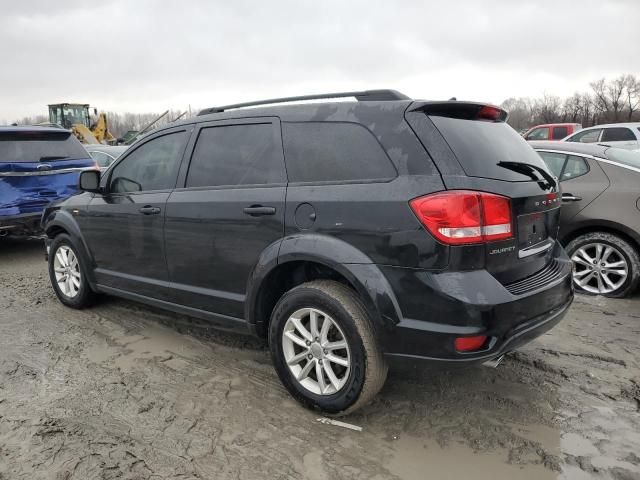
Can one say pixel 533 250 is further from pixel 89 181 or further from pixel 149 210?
pixel 89 181

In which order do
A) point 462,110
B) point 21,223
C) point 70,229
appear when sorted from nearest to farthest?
point 462,110, point 70,229, point 21,223

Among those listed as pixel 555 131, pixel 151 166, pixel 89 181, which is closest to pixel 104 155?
pixel 89 181

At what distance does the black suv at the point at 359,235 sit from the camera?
2.44 m

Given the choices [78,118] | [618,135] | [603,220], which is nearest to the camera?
[603,220]

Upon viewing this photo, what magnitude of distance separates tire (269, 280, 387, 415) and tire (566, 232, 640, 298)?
3.11m

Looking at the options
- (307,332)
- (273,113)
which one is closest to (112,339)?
(307,332)

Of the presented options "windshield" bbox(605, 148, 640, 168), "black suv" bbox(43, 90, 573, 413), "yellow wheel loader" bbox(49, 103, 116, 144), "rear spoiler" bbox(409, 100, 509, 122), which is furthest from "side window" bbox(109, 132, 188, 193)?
"yellow wheel loader" bbox(49, 103, 116, 144)

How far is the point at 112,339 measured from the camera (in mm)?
4090

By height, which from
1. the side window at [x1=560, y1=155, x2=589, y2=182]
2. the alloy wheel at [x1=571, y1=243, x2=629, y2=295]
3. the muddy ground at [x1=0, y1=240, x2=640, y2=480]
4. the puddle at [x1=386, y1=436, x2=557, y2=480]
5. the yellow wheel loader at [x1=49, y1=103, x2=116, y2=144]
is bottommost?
the puddle at [x1=386, y1=436, x2=557, y2=480]

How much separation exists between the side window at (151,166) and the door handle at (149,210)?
6.6 inches

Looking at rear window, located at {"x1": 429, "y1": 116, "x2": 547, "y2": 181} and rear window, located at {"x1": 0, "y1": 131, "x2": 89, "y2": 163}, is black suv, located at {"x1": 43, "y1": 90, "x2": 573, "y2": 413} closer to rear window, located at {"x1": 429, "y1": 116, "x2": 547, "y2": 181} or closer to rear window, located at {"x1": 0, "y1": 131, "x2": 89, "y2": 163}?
rear window, located at {"x1": 429, "y1": 116, "x2": 547, "y2": 181}

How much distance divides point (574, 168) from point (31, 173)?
6.72m

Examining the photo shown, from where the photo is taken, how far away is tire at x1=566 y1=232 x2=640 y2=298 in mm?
4703

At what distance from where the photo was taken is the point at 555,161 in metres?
5.39
